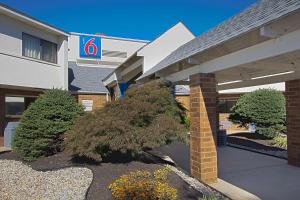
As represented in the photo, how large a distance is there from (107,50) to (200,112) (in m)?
28.9

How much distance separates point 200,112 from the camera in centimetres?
705

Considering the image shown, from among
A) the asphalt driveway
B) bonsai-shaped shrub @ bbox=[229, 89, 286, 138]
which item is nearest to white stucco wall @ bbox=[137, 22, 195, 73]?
bonsai-shaped shrub @ bbox=[229, 89, 286, 138]

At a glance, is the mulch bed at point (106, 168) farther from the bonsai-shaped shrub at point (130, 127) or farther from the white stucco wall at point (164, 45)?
the white stucco wall at point (164, 45)

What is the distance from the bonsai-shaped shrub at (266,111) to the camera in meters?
15.4

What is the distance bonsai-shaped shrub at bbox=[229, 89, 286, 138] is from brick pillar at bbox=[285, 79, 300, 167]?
6799 millimetres

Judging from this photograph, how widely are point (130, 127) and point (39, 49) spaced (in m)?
10.5

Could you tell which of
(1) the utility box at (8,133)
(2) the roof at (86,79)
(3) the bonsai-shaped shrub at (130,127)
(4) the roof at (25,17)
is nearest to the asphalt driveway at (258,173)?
(3) the bonsai-shaped shrub at (130,127)

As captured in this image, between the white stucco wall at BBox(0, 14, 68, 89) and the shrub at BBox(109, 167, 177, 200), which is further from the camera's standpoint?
the white stucco wall at BBox(0, 14, 68, 89)

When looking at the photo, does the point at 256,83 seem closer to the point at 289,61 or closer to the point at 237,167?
the point at 237,167

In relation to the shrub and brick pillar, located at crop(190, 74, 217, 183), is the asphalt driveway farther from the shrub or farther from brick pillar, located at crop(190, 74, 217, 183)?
the shrub

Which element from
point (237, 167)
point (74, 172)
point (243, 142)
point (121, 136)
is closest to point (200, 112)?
point (121, 136)

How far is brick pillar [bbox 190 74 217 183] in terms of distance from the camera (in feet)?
23.1

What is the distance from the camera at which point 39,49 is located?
16.0 meters

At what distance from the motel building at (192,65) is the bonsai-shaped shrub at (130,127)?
27.2 inches
